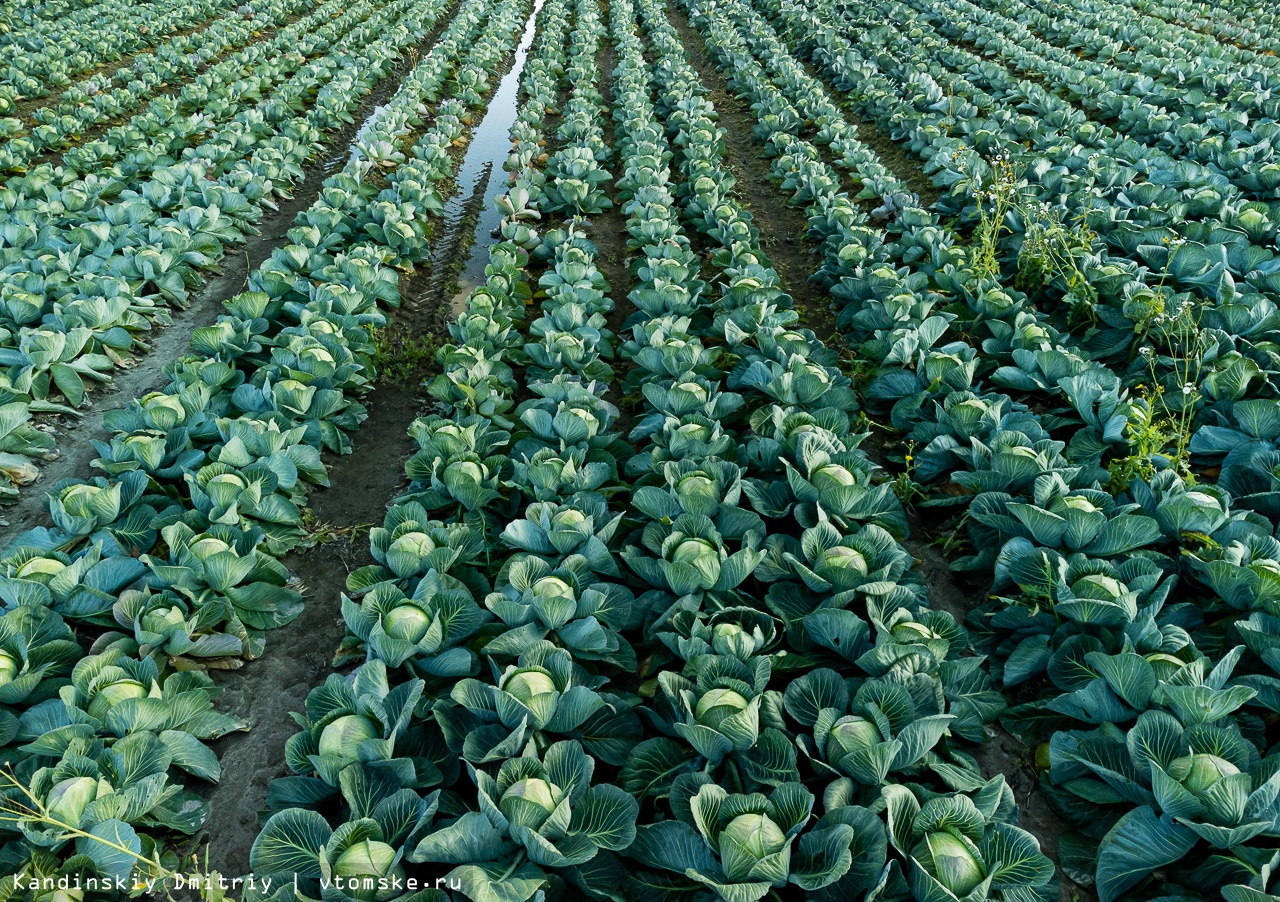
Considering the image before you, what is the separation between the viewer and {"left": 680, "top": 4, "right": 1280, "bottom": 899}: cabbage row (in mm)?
2426

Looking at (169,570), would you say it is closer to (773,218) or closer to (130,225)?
(130,225)

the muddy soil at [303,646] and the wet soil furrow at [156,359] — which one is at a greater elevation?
the wet soil furrow at [156,359]

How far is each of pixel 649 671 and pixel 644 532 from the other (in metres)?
0.61

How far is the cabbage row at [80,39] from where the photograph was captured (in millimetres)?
10922

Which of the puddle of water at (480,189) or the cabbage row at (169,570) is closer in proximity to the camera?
the cabbage row at (169,570)

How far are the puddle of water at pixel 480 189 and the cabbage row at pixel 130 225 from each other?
5.66 feet

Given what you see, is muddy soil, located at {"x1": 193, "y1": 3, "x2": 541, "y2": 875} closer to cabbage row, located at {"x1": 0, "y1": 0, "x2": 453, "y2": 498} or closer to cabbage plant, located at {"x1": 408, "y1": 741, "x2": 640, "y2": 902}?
cabbage plant, located at {"x1": 408, "y1": 741, "x2": 640, "y2": 902}

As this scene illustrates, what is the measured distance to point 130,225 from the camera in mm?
6516

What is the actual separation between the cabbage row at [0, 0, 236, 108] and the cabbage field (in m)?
4.24

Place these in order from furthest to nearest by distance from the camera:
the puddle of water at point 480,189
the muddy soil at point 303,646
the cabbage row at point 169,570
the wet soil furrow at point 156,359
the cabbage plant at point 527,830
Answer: the puddle of water at point 480,189, the wet soil furrow at point 156,359, the muddy soil at point 303,646, the cabbage row at point 169,570, the cabbage plant at point 527,830

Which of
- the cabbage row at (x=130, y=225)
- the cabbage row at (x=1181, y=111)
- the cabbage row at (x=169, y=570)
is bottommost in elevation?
the cabbage row at (x=169, y=570)

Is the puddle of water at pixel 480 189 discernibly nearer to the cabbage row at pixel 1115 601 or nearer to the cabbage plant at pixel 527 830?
the cabbage row at pixel 1115 601

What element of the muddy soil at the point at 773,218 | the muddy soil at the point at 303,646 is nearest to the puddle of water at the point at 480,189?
the muddy soil at the point at 303,646

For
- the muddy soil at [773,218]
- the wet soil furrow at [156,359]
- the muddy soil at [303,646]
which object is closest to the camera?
the muddy soil at [303,646]
